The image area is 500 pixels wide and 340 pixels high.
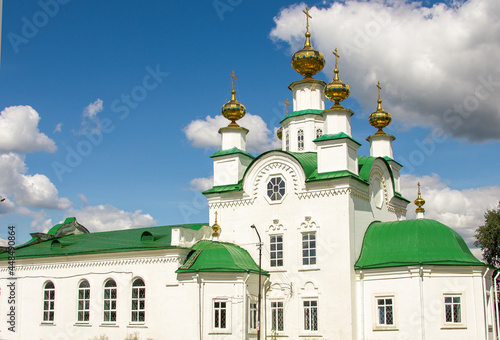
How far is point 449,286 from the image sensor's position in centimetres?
1936

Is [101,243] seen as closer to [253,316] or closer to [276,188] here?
[253,316]

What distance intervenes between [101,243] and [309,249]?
33.9 feet

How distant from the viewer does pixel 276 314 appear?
70.3 feet

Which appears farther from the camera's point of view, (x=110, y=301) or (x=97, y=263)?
(x=97, y=263)

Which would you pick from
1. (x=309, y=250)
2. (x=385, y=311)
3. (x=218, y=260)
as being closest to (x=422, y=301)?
(x=385, y=311)

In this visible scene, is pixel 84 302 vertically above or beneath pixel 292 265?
beneath

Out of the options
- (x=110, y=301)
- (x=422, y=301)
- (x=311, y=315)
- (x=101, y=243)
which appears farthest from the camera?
Answer: (x=101, y=243)

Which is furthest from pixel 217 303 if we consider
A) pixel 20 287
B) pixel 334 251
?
pixel 20 287

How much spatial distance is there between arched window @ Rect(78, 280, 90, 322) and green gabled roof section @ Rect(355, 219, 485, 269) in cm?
1191

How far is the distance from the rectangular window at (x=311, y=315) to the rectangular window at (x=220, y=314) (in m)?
3.07

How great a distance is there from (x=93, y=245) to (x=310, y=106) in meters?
12.0

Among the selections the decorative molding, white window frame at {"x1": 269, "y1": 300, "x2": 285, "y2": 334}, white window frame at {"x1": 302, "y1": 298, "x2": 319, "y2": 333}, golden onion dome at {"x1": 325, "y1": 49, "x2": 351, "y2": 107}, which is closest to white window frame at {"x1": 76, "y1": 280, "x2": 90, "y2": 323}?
the decorative molding

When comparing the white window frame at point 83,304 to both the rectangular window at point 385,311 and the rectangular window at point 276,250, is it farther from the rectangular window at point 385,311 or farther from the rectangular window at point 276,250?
the rectangular window at point 385,311

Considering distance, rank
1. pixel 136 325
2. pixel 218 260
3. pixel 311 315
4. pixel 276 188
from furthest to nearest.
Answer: pixel 276 188 → pixel 136 325 → pixel 218 260 → pixel 311 315
